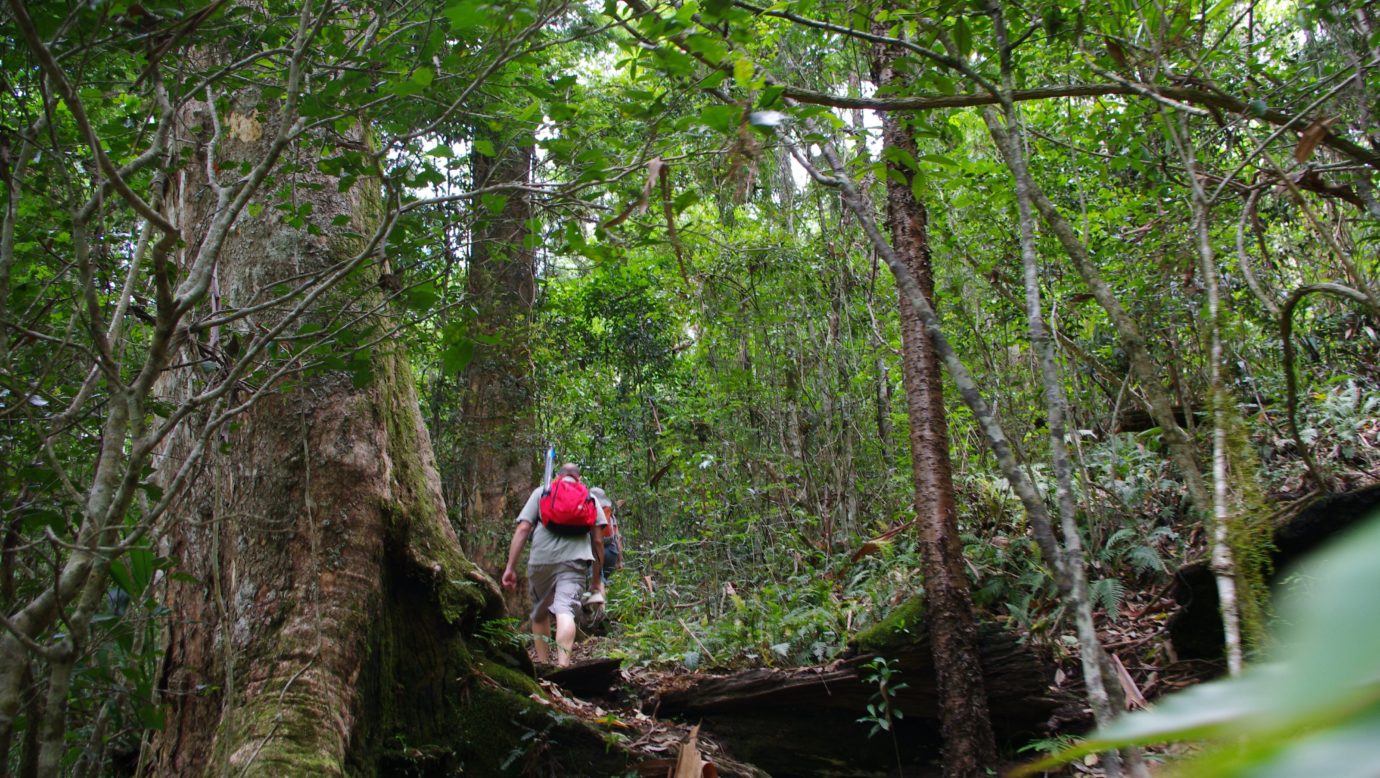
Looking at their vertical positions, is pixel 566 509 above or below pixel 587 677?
above

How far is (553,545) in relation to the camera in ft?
23.4

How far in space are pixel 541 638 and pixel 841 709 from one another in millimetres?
2727

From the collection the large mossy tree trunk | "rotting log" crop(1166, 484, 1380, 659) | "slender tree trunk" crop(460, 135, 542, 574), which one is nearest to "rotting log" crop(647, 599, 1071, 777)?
"rotting log" crop(1166, 484, 1380, 659)

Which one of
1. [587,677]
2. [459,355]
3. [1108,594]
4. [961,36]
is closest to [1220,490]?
[961,36]

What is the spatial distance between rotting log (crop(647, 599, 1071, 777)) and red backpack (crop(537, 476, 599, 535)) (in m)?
1.95

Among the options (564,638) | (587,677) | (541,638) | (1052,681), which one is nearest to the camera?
(1052,681)

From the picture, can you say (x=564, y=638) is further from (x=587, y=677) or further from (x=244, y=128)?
(x=244, y=128)

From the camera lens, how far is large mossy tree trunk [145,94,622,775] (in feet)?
11.6

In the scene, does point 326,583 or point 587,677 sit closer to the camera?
point 326,583

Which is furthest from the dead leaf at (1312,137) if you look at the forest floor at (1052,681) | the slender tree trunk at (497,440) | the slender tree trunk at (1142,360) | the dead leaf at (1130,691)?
the slender tree trunk at (497,440)

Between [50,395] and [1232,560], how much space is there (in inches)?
140

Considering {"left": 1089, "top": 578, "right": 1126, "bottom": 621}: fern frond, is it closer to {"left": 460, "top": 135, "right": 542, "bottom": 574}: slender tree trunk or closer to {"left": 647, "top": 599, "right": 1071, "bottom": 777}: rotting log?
{"left": 647, "top": 599, "right": 1071, "bottom": 777}: rotting log

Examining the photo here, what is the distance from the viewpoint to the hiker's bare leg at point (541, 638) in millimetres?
6925

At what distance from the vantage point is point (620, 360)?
516 inches
